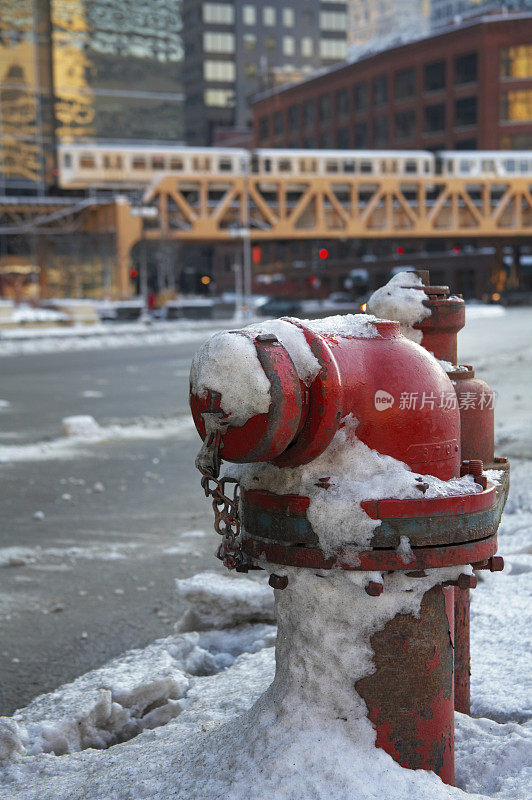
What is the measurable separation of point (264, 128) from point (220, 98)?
789 inches

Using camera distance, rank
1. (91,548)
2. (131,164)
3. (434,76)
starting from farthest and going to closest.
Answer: (434,76) < (131,164) < (91,548)

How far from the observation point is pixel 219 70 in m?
113

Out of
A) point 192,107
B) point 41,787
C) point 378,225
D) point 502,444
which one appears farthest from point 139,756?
point 192,107

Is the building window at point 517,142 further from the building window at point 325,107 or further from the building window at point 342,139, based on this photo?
the building window at point 325,107

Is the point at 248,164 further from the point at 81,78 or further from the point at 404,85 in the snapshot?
the point at 404,85

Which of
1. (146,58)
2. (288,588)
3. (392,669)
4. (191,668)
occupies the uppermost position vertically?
(146,58)

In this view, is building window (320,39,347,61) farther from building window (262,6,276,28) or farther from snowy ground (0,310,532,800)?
snowy ground (0,310,532,800)

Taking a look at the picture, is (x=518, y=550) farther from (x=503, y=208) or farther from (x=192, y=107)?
(x=192, y=107)

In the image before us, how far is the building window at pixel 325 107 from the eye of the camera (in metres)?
86.6

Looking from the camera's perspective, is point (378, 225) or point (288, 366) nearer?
point (288, 366)

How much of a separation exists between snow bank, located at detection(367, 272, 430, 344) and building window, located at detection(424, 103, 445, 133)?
76607 mm

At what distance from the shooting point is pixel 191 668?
4082 millimetres

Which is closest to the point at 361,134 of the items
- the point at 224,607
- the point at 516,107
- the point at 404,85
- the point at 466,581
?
the point at 404,85

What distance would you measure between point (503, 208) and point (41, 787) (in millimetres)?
62287
